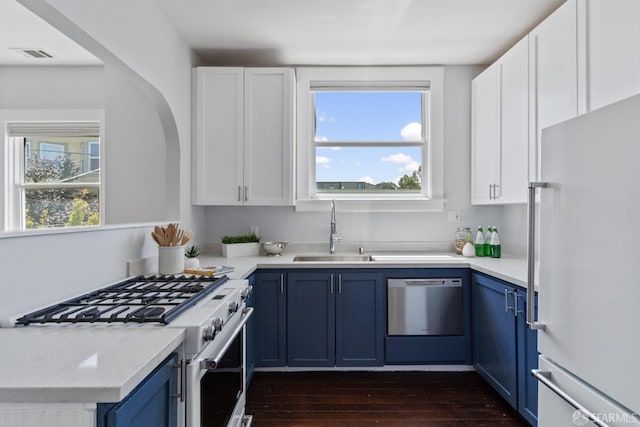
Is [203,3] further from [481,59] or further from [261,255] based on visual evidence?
[481,59]

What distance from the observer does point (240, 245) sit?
309cm

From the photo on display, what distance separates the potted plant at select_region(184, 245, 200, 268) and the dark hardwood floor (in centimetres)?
96

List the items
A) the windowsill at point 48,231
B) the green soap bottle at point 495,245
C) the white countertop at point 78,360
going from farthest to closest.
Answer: the green soap bottle at point 495,245 < the windowsill at point 48,231 < the white countertop at point 78,360

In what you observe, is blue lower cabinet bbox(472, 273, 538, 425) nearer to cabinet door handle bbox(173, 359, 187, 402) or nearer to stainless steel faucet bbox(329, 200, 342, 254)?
stainless steel faucet bbox(329, 200, 342, 254)

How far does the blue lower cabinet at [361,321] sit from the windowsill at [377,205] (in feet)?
2.56

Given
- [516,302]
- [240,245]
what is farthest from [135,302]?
[516,302]

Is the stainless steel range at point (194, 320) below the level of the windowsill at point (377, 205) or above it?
below

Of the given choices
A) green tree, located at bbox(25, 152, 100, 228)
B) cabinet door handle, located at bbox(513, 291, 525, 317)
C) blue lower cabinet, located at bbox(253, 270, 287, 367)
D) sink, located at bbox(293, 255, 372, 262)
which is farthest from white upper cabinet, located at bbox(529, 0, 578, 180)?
green tree, located at bbox(25, 152, 100, 228)

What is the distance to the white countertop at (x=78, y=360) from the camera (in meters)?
0.78

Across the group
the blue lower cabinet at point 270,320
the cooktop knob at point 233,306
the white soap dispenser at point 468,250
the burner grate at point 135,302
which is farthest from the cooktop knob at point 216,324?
the white soap dispenser at point 468,250

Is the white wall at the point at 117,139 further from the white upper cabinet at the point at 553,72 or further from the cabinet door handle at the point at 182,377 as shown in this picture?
the white upper cabinet at the point at 553,72

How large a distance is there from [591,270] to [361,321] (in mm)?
1788

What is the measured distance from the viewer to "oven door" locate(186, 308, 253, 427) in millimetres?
1166

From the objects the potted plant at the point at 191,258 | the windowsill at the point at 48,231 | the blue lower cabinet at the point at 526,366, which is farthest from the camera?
the potted plant at the point at 191,258
